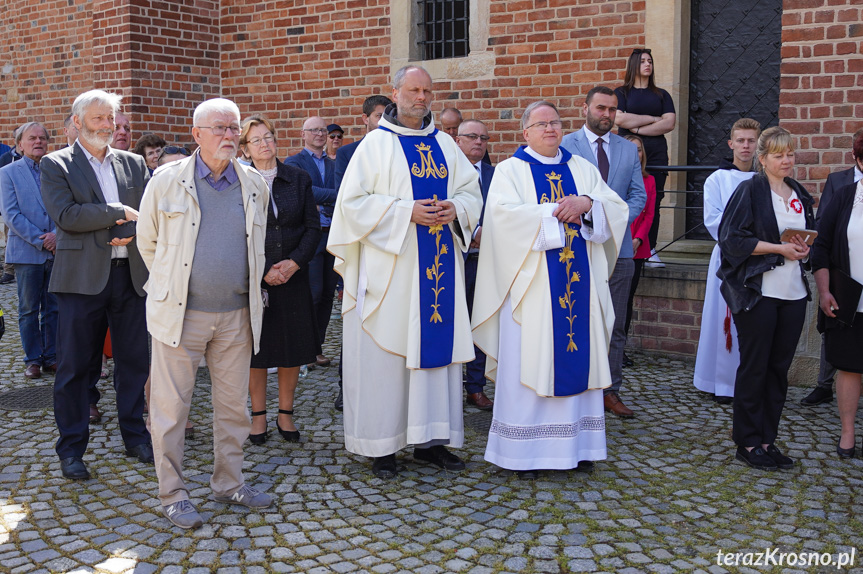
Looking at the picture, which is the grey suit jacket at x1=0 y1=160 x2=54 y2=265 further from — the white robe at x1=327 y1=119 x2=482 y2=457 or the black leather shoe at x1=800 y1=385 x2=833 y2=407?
the black leather shoe at x1=800 y1=385 x2=833 y2=407

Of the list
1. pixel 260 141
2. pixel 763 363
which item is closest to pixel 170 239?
pixel 260 141

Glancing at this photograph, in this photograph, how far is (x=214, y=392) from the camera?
421 centimetres

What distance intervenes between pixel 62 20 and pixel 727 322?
9.23 meters

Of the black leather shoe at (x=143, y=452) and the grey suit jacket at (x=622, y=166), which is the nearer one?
the black leather shoe at (x=143, y=452)

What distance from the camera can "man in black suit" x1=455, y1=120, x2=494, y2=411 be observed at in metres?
5.94

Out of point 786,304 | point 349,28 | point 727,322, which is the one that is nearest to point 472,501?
point 786,304

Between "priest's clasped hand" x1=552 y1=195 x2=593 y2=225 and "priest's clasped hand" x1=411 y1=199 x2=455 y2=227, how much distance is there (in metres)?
0.55

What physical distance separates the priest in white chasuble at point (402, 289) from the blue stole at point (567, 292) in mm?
446

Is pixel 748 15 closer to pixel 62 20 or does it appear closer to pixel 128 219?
pixel 128 219

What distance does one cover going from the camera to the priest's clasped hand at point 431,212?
4.65 meters

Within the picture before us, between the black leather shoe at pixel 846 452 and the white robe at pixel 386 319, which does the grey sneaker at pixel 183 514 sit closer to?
the white robe at pixel 386 319

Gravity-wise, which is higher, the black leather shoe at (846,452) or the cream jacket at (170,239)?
the cream jacket at (170,239)

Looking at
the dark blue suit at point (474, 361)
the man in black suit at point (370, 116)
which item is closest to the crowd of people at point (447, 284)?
the dark blue suit at point (474, 361)

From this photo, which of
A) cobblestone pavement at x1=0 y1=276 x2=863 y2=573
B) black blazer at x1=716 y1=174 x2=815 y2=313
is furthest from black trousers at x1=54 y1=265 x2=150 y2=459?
black blazer at x1=716 y1=174 x2=815 y2=313
